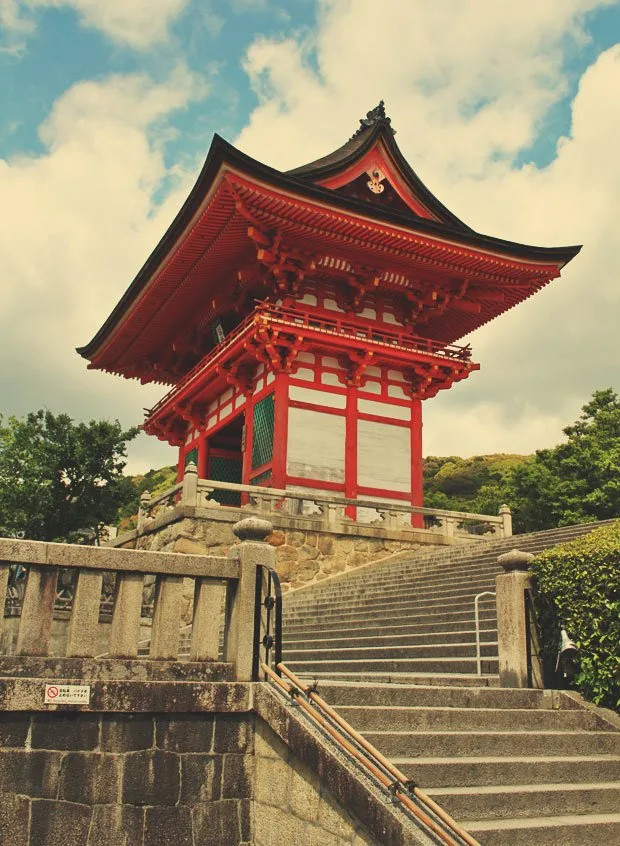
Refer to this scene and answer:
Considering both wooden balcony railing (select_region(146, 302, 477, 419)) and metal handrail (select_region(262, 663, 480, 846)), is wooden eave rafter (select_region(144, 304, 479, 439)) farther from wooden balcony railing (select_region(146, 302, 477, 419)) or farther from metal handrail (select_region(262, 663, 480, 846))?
metal handrail (select_region(262, 663, 480, 846))

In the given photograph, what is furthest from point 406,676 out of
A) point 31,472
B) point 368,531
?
point 31,472

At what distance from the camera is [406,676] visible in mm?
7496

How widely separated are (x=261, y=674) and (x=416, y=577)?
7951 millimetres

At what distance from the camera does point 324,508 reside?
17625 mm

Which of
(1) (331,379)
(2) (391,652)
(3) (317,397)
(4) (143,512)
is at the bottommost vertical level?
(2) (391,652)

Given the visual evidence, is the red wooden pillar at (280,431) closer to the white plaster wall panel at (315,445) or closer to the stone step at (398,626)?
the white plaster wall panel at (315,445)

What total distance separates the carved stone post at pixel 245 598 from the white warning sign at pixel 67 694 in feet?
4.01

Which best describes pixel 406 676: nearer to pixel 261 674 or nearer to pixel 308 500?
pixel 261 674

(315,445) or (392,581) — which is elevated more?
(315,445)

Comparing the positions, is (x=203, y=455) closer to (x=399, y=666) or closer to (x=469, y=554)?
(x=469, y=554)

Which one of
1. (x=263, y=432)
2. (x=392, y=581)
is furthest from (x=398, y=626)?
(x=263, y=432)

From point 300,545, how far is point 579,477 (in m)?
12.5

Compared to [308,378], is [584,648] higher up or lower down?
lower down

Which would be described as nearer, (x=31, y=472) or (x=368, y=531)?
(x=368, y=531)
